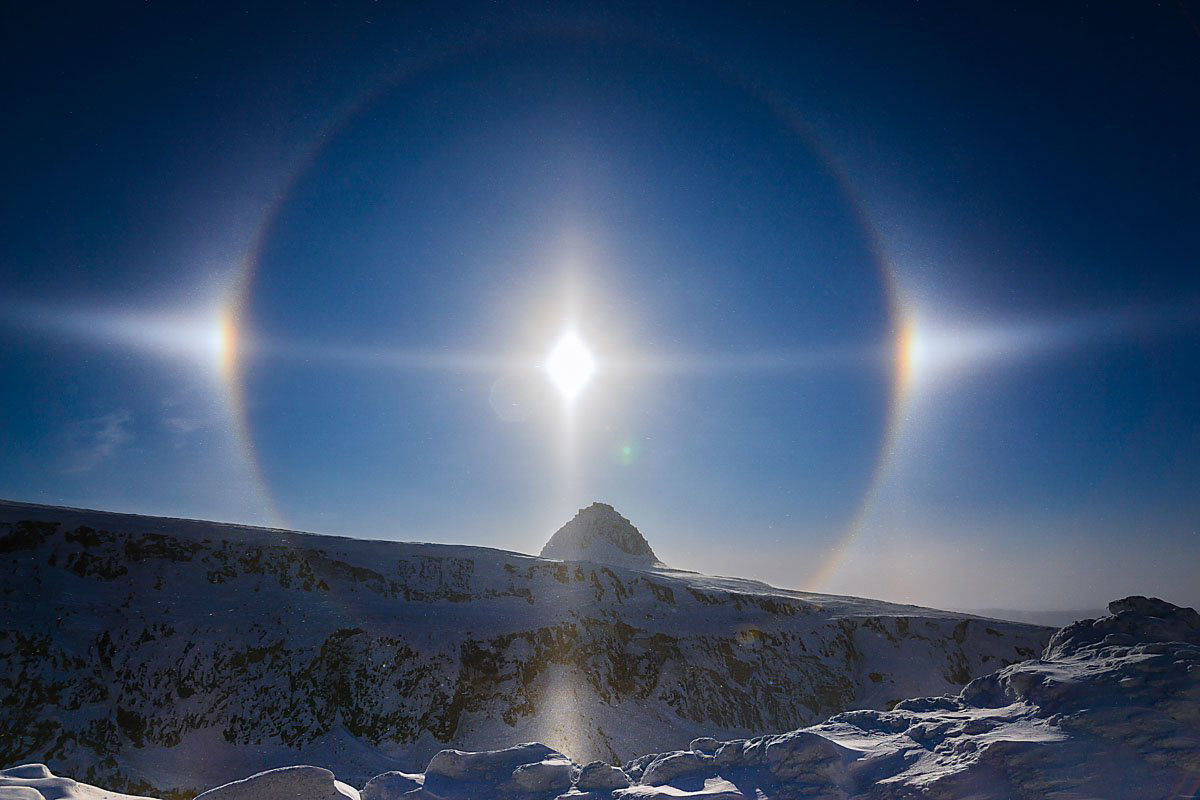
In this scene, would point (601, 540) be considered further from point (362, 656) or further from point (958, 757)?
point (958, 757)

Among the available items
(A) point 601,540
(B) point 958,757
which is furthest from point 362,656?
(A) point 601,540

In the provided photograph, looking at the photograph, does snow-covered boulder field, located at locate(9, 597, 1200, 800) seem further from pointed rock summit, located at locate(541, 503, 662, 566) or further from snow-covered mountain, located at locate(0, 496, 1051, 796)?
pointed rock summit, located at locate(541, 503, 662, 566)

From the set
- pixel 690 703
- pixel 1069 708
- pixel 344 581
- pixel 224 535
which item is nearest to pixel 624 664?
pixel 690 703

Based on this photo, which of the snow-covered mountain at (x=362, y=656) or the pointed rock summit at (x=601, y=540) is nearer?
the snow-covered mountain at (x=362, y=656)

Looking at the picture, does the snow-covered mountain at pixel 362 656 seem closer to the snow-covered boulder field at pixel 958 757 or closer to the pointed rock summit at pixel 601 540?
the snow-covered boulder field at pixel 958 757

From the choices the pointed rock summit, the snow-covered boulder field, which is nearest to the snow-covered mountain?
the snow-covered boulder field

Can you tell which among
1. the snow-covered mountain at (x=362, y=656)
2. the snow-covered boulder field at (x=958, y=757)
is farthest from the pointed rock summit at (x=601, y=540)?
the snow-covered boulder field at (x=958, y=757)
